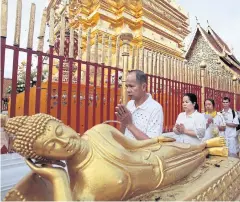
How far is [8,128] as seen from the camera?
916mm

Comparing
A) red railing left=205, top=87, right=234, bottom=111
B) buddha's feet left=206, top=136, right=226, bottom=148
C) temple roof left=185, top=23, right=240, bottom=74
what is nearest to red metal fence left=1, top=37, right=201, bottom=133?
red railing left=205, top=87, right=234, bottom=111

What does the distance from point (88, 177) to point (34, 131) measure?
301 millimetres

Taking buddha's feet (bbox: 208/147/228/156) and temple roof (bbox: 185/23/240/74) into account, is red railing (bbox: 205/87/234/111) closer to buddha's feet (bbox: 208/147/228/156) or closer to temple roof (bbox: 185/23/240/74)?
temple roof (bbox: 185/23/240/74)

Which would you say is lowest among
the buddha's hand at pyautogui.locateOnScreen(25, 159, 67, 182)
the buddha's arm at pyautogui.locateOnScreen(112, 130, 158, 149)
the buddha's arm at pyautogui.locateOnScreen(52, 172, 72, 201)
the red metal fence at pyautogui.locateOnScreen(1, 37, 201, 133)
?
the buddha's arm at pyautogui.locateOnScreen(52, 172, 72, 201)

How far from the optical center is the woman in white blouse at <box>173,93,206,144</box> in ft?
7.65

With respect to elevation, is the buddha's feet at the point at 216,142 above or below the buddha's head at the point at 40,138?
below

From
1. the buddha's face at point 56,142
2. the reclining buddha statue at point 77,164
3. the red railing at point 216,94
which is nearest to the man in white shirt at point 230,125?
the red railing at point 216,94

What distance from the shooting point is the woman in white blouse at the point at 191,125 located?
2.33m

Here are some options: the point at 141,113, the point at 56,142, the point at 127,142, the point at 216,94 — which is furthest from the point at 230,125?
the point at 56,142

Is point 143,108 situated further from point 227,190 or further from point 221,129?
point 221,129

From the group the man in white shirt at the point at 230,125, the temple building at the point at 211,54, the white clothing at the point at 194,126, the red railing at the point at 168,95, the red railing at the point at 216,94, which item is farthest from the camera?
the temple building at the point at 211,54

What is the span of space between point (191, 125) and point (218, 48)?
768cm

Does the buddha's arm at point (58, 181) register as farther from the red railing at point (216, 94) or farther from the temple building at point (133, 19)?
the temple building at point (133, 19)

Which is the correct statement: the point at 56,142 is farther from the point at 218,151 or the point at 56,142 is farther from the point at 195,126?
the point at 195,126
